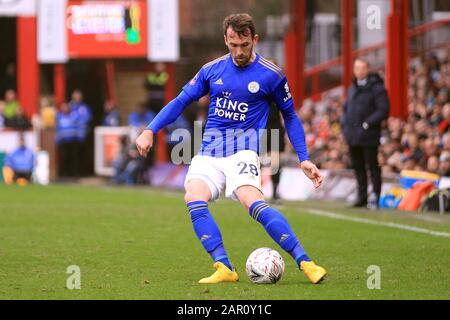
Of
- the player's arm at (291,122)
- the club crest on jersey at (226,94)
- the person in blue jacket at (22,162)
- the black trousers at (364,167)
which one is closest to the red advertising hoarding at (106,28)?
the person in blue jacket at (22,162)

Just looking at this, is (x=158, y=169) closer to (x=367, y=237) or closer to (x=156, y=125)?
(x=367, y=237)

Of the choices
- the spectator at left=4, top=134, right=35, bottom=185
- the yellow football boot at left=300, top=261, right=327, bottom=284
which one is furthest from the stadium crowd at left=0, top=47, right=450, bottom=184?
the yellow football boot at left=300, top=261, right=327, bottom=284

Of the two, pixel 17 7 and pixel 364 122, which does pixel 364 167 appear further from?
pixel 17 7

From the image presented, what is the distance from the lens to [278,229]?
8.29 m

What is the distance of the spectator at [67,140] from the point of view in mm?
27219

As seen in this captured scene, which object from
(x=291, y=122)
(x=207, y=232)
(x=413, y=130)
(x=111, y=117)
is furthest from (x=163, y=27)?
(x=207, y=232)

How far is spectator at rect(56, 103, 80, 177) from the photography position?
27.2 m

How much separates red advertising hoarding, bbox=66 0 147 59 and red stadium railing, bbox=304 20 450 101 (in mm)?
4422

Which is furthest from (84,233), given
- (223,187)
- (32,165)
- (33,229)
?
(32,165)

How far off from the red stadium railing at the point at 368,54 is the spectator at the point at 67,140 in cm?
604

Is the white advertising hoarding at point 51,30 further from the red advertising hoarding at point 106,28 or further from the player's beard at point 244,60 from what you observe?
the player's beard at point 244,60

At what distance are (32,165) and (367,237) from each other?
49.0ft

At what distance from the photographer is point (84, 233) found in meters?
12.6

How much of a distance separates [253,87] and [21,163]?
1795cm
